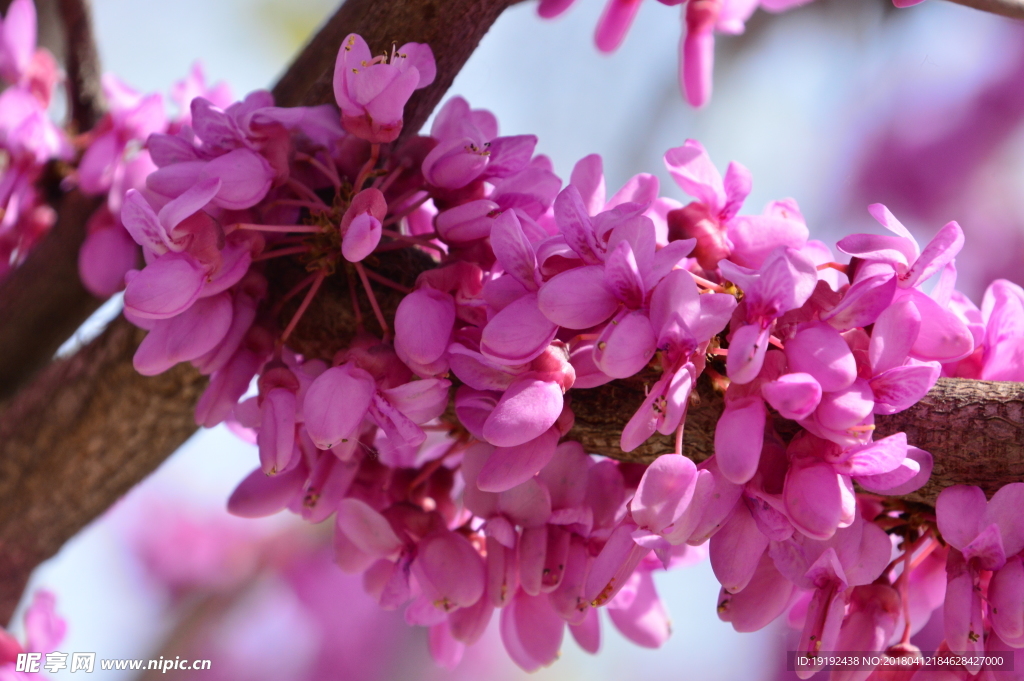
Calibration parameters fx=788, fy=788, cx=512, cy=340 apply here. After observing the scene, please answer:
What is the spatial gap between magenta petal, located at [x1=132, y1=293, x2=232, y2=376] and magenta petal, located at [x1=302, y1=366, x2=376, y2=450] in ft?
0.32

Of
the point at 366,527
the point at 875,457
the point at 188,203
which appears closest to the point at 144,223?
the point at 188,203

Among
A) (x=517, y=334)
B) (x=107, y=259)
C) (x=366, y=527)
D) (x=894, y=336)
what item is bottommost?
(x=107, y=259)

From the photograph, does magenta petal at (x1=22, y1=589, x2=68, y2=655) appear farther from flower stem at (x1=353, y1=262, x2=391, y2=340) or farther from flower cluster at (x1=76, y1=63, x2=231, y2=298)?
flower stem at (x1=353, y1=262, x2=391, y2=340)

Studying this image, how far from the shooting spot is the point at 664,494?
1.40 feet

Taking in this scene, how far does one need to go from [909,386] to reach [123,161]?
83 centimetres

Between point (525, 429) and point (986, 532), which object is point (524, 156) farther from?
point (986, 532)

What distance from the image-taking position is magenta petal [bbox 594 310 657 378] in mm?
425

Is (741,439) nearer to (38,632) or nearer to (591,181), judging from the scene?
(591,181)

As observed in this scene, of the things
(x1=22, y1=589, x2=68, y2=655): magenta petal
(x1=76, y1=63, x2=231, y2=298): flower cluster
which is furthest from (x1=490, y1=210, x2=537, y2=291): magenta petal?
(x1=22, y1=589, x2=68, y2=655): magenta petal

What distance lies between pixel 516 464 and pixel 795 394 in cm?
17

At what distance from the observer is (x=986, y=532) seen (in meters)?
0.47

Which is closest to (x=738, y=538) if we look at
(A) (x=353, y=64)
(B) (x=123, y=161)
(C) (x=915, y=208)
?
(A) (x=353, y=64)

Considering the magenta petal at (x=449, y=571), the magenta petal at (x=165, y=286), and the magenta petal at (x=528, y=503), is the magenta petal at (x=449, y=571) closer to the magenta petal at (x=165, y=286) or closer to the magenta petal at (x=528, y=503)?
the magenta petal at (x=528, y=503)

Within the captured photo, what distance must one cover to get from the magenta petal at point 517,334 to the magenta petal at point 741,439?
0.11 meters
